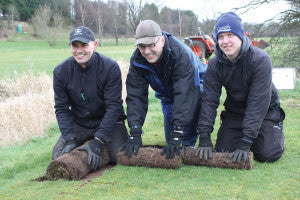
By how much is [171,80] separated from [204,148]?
108 cm

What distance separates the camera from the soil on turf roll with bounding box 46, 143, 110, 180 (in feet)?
10.7

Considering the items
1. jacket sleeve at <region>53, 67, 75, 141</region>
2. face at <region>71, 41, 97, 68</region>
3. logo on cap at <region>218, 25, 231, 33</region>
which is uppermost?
logo on cap at <region>218, 25, 231, 33</region>

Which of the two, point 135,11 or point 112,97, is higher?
point 135,11

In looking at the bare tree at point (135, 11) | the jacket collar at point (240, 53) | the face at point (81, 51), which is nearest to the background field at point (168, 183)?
the jacket collar at point (240, 53)

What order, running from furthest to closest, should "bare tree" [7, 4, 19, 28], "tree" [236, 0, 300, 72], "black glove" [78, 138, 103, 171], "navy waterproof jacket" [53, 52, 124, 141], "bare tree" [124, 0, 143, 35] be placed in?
"bare tree" [7, 4, 19, 28], "bare tree" [124, 0, 143, 35], "tree" [236, 0, 300, 72], "navy waterproof jacket" [53, 52, 124, 141], "black glove" [78, 138, 103, 171]

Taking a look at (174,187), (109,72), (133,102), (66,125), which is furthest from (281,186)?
(66,125)

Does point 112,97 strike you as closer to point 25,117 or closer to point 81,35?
point 81,35

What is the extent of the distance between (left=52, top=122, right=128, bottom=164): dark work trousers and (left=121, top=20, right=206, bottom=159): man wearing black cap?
41cm

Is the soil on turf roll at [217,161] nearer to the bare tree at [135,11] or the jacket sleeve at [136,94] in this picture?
the jacket sleeve at [136,94]

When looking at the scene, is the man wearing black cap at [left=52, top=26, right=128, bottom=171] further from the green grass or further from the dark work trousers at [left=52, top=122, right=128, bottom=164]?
the green grass

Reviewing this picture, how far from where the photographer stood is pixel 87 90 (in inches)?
155

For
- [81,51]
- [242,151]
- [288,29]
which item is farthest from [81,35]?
[288,29]

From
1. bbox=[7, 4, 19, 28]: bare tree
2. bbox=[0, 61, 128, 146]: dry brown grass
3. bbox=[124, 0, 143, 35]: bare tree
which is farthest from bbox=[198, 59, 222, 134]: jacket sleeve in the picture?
bbox=[7, 4, 19, 28]: bare tree

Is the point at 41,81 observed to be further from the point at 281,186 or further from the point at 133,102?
the point at 281,186
